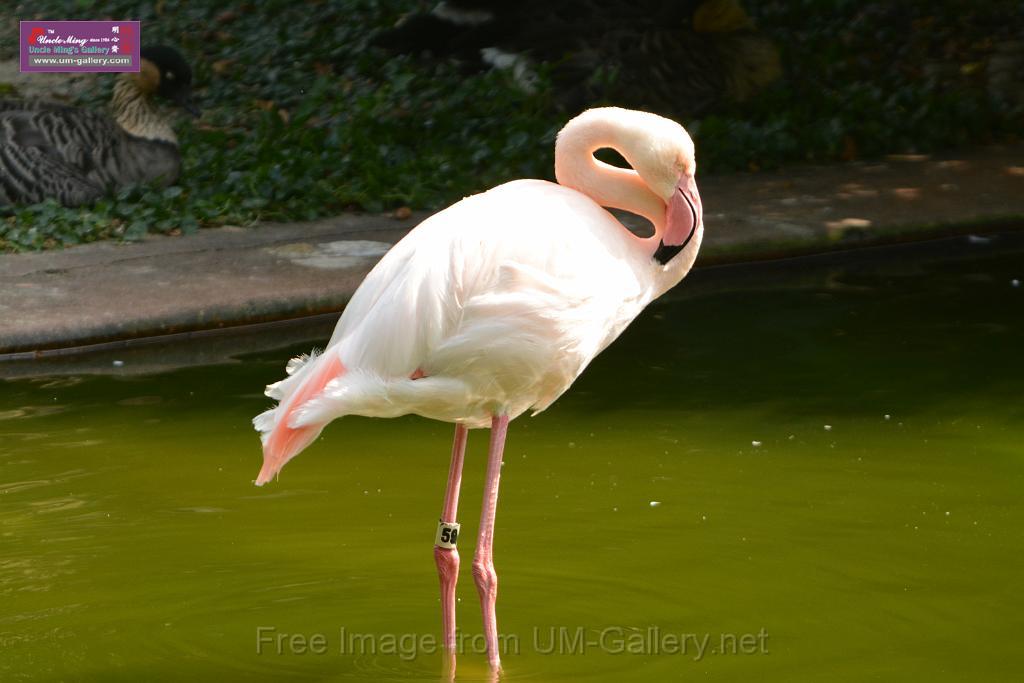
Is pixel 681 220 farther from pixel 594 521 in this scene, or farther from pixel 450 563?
pixel 594 521

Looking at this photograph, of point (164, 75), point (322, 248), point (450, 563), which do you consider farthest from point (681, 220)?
point (164, 75)

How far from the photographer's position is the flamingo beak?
3840mm

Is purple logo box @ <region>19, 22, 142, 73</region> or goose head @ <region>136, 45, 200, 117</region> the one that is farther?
purple logo box @ <region>19, 22, 142, 73</region>

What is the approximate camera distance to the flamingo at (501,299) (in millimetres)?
3613

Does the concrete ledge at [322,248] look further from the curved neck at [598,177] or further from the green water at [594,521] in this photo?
the curved neck at [598,177]

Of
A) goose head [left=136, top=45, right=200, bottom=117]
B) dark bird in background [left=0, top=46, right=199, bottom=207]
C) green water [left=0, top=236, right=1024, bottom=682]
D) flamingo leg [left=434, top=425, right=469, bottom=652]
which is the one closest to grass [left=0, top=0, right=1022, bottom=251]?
dark bird in background [left=0, top=46, right=199, bottom=207]

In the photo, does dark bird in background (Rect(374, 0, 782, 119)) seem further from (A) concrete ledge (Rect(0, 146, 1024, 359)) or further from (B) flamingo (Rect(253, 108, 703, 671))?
(B) flamingo (Rect(253, 108, 703, 671))

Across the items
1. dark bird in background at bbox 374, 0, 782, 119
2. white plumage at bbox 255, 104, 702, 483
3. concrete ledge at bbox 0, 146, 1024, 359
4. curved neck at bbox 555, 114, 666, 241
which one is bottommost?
concrete ledge at bbox 0, 146, 1024, 359

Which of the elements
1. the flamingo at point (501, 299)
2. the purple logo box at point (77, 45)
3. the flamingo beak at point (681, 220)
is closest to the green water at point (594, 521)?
the flamingo at point (501, 299)

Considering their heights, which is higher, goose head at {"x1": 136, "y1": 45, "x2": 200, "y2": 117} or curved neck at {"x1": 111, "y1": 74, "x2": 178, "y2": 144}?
goose head at {"x1": 136, "y1": 45, "x2": 200, "y2": 117}

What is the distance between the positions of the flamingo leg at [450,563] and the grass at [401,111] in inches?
171

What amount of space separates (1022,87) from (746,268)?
160 inches

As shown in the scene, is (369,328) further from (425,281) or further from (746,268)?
(746,268)

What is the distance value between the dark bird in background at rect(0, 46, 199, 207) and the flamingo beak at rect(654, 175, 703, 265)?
17.5 ft
